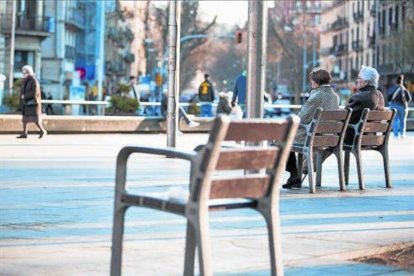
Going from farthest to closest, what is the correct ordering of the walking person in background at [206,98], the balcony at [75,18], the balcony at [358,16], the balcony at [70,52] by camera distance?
1. the balcony at [358,16]
2. the balcony at [70,52]
3. the balcony at [75,18]
4. the walking person in background at [206,98]

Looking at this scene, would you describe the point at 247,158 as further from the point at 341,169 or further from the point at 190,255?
the point at 341,169

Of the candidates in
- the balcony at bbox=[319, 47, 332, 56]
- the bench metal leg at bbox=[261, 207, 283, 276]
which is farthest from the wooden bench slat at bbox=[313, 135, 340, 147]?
the balcony at bbox=[319, 47, 332, 56]

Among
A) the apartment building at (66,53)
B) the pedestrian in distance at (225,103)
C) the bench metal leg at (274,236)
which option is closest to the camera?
Answer: the bench metal leg at (274,236)

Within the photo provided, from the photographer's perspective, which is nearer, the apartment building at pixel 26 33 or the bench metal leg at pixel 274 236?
the bench metal leg at pixel 274 236

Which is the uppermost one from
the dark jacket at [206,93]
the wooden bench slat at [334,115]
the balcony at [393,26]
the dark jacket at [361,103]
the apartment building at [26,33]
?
the balcony at [393,26]

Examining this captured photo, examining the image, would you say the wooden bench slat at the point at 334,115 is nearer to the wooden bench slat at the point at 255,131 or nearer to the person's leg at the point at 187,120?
the wooden bench slat at the point at 255,131

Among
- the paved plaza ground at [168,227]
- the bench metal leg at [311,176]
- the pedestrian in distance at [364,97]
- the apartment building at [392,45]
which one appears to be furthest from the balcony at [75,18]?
the bench metal leg at [311,176]

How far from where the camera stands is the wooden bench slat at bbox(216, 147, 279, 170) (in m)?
5.25

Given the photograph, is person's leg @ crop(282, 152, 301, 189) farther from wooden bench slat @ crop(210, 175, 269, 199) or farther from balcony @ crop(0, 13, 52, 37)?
balcony @ crop(0, 13, 52, 37)

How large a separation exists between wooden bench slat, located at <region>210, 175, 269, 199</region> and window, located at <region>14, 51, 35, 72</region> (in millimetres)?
68324

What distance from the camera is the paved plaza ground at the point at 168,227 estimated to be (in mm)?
7203

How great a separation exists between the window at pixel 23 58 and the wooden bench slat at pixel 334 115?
6150 centimetres

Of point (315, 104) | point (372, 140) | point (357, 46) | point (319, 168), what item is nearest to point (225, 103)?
point (372, 140)

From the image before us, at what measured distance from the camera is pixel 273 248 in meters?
5.70
